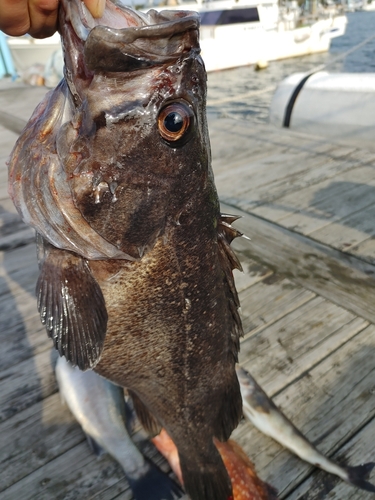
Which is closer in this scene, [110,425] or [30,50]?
[110,425]

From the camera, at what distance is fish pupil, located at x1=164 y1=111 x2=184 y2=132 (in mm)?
1101

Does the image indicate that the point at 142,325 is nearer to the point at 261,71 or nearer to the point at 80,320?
the point at 80,320

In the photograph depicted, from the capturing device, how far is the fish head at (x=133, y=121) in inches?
38.8

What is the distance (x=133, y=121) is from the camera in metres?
1.10

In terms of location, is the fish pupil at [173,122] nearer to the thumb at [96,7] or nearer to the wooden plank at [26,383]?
the thumb at [96,7]

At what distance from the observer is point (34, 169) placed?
4.04ft

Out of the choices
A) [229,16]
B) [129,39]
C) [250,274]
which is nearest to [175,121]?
[129,39]

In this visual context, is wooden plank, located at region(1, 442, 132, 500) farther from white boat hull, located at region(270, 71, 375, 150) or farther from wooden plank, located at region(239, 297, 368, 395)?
white boat hull, located at region(270, 71, 375, 150)

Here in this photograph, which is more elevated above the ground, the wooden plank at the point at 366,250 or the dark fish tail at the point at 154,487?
the dark fish tail at the point at 154,487

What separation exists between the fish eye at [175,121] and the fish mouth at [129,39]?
0.39ft

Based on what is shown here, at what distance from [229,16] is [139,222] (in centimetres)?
2405

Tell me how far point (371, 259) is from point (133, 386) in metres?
2.39

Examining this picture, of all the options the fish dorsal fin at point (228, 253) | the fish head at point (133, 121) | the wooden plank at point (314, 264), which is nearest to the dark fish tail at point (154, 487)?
the fish dorsal fin at point (228, 253)

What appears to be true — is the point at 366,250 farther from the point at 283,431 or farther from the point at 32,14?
the point at 32,14
